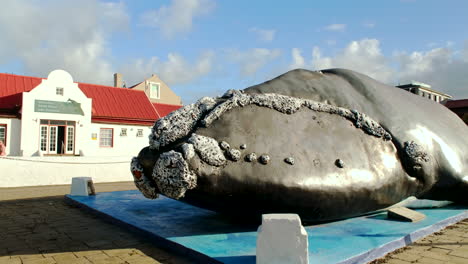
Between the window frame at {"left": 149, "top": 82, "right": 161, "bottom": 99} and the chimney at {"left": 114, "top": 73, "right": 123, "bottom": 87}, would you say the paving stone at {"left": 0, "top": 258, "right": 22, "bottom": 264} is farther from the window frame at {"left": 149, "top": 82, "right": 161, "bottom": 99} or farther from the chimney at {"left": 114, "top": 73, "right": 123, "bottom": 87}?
the window frame at {"left": 149, "top": 82, "right": 161, "bottom": 99}

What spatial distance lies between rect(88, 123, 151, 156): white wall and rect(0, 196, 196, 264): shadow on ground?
12.6m

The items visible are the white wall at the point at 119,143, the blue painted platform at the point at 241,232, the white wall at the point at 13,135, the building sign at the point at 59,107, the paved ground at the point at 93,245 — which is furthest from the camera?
the white wall at the point at 119,143

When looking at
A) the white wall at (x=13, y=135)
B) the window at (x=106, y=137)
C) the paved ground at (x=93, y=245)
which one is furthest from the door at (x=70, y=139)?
the paved ground at (x=93, y=245)

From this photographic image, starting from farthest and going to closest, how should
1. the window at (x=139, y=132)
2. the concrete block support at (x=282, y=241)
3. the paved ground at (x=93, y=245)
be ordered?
the window at (x=139, y=132), the paved ground at (x=93, y=245), the concrete block support at (x=282, y=241)

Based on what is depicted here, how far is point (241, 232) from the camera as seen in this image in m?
5.06

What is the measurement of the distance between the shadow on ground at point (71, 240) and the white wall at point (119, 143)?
12589 millimetres

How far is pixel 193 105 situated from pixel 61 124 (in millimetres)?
16235

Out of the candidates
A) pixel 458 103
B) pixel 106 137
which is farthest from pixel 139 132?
pixel 458 103

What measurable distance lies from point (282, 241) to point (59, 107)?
59.4 feet

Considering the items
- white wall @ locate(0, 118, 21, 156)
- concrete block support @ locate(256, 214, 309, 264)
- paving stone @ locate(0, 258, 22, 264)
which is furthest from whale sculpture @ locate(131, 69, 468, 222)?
white wall @ locate(0, 118, 21, 156)

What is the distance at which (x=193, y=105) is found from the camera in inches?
200

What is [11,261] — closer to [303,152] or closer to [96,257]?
[96,257]

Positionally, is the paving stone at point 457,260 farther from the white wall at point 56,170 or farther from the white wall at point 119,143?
the white wall at point 119,143

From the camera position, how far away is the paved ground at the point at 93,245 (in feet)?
14.5
